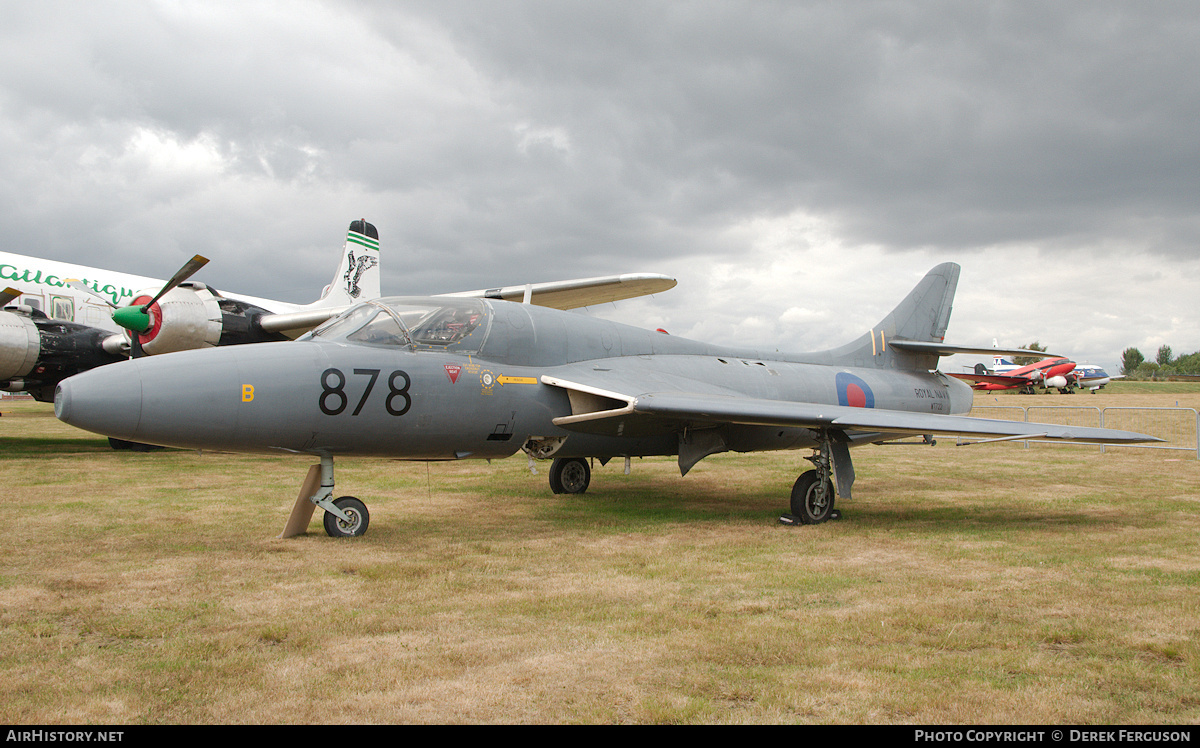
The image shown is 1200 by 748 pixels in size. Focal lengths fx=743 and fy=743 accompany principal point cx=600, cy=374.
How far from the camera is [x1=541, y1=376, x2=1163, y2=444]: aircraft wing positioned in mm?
7684

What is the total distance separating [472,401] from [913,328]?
28.6 feet

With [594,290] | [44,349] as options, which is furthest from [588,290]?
[44,349]

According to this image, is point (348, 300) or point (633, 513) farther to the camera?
point (348, 300)

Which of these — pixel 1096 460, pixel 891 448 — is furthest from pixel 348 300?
pixel 1096 460

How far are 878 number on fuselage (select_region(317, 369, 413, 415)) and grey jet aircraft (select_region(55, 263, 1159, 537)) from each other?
13mm

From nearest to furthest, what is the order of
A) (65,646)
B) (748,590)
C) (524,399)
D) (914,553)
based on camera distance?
1. (65,646)
2. (748,590)
3. (914,553)
4. (524,399)

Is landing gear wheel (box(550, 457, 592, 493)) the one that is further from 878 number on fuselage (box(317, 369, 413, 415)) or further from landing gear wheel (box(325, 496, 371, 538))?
878 number on fuselage (box(317, 369, 413, 415))

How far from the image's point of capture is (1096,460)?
15.8m

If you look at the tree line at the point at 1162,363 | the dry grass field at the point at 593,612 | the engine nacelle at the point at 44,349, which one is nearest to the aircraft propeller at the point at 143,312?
the engine nacelle at the point at 44,349

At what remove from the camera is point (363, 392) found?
7.04 metres

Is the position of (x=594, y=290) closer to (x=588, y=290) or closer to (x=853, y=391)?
(x=588, y=290)

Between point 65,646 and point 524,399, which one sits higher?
point 524,399

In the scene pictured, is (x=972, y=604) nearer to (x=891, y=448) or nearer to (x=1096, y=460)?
(x=1096, y=460)
